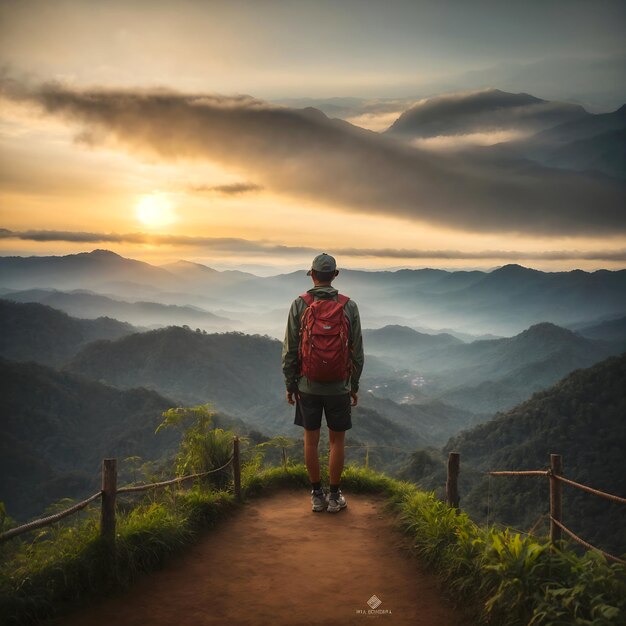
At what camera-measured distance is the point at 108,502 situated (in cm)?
476

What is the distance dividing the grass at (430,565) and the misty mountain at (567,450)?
55277 mm

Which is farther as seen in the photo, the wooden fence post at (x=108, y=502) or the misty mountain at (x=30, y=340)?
the misty mountain at (x=30, y=340)

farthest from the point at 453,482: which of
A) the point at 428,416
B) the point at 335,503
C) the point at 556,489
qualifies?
the point at 428,416

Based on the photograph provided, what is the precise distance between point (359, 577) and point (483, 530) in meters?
1.30

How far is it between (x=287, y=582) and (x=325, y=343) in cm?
236

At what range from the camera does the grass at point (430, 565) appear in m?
3.49

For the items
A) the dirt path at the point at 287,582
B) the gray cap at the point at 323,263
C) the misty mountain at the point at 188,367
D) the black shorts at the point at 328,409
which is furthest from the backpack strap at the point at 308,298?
the misty mountain at the point at 188,367

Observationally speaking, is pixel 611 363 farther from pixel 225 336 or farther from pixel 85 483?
pixel 225 336

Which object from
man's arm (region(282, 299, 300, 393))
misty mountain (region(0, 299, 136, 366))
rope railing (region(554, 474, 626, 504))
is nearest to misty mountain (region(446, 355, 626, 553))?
man's arm (region(282, 299, 300, 393))

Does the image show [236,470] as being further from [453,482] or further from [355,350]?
[453,482]

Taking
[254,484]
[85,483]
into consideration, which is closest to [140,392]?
[85,483]

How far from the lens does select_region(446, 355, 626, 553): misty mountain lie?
56.7 meters

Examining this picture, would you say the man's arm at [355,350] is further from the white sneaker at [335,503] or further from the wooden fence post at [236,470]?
the wooden fence post at [236,470]

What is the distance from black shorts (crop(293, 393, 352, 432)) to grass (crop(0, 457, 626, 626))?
1416 mm
